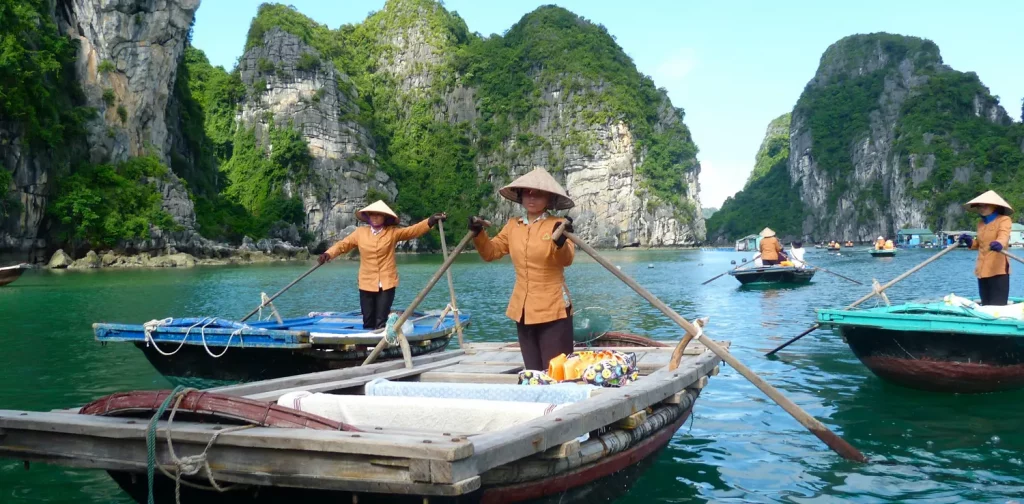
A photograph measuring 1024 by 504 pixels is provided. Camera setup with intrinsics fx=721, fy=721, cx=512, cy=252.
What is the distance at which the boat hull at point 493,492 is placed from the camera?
10.0ft

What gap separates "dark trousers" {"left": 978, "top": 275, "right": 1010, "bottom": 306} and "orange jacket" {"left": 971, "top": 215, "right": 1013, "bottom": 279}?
0.19ft

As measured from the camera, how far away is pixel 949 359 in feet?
22.7

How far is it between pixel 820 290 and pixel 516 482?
19.0 m

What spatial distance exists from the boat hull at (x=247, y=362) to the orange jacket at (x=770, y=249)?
16.2m

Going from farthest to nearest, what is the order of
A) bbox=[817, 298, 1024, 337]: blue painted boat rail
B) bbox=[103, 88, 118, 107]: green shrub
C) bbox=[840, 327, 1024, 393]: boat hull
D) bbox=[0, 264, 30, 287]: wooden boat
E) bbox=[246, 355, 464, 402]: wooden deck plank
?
bbox=[103, 88, 118, 107]: green shrub → bbox=[0, 264, 30, 287]: wooden boat → bbox=[840, 327, 1024, 393]: boat hull → bbox=[817, 298, 1024, 337]: blue painted boat rail → bbox=[246, 355, 464, 402]: wooden deck plank

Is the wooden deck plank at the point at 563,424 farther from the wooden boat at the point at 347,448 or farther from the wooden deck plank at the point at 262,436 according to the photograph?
the wooden deck plank at the point at 262,436

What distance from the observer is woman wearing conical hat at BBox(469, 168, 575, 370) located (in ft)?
16.9

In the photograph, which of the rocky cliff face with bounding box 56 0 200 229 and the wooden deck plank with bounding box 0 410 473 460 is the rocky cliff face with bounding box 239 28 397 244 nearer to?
the rocky cliff face with bounding box 56 0 200 229

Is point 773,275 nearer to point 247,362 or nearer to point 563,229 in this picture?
point 247,362

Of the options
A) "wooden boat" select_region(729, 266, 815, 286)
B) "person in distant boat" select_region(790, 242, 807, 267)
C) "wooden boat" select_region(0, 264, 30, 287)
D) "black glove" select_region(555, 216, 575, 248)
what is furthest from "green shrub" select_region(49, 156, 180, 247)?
"black glove" select_region(555, 216, 575, 248)

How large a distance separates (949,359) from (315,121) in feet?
215

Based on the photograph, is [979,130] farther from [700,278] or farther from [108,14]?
[108,14]

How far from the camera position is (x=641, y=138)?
9038 centimetres

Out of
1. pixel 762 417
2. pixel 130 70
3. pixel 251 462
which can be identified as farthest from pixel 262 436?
pixel 130 70
